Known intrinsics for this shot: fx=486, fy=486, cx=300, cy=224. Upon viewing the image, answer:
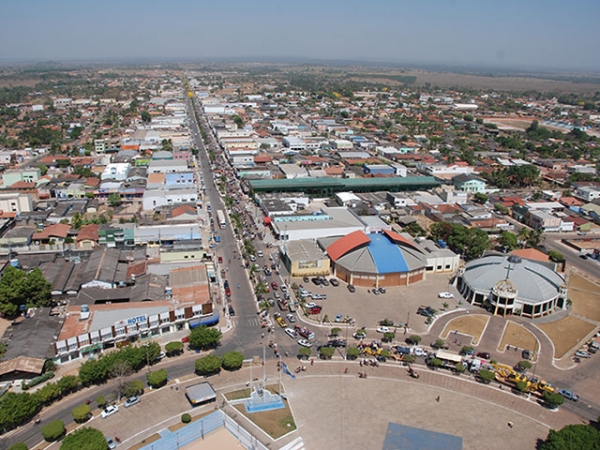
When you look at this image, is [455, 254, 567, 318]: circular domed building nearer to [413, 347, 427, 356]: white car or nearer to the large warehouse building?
the large warehouse building

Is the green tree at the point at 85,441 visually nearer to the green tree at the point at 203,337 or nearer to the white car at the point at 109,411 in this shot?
the white car at the point at 109,411

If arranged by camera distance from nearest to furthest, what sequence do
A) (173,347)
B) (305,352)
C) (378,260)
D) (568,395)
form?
1. (568,395)
2. (173,347)
3. (305,352)
4. (378,260)

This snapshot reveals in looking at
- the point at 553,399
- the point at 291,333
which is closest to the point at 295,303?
the point at 291,333

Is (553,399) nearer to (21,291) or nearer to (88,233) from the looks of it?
(21,291)

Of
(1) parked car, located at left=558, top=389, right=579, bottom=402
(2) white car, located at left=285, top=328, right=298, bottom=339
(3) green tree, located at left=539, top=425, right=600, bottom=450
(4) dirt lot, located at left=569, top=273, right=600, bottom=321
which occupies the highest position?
(3) green tree, located at left=539, top=425, right=600, bottom=450

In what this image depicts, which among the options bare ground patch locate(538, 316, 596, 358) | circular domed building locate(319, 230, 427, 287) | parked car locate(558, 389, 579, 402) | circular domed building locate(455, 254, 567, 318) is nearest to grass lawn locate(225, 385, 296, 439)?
parked car locate(558, 389, 579, 402)

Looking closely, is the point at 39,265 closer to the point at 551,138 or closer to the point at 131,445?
the point at 131,445

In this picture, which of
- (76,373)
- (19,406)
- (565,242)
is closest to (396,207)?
(565,242)
